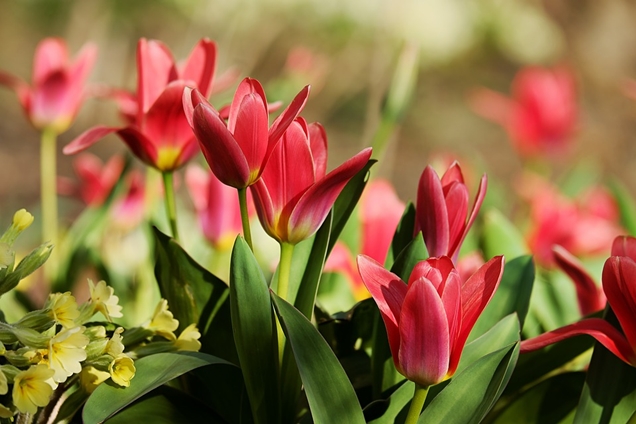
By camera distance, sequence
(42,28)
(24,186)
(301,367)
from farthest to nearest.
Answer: (42,28) < (24,186) < (301,367)

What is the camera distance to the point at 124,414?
1.53 feet

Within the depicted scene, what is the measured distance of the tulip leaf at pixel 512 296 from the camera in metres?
0.57

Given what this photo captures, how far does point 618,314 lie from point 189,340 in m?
0.27

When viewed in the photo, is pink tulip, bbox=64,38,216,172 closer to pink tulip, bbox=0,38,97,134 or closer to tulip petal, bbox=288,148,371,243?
tulip petal, bbox=288,148,371,243

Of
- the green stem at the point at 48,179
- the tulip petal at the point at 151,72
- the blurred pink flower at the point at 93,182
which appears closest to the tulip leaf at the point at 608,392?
the tulip petal at the point at 151,72

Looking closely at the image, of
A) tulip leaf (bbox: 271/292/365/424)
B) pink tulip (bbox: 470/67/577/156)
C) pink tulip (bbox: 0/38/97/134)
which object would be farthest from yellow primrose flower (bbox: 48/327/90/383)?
pink tulip (bbox: 470/67/577/156)

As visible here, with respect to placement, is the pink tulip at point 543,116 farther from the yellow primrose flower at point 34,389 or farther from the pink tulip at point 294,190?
the yellow primrose flower at point 34,389

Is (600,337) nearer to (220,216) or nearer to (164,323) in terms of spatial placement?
(164,323)

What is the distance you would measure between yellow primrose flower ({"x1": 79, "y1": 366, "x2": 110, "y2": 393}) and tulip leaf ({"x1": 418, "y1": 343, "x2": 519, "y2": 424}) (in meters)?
0.20

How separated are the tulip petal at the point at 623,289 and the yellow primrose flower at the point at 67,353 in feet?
1.01

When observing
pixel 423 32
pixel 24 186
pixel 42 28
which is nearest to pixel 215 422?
pixel 24 186

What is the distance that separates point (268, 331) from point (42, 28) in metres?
5.67

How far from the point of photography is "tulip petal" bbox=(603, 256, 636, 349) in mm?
444

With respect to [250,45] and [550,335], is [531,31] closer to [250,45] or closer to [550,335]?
[250,45]
